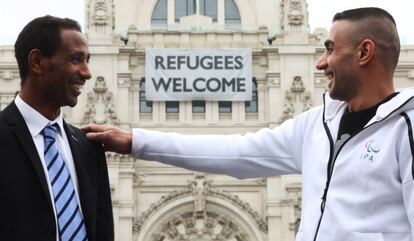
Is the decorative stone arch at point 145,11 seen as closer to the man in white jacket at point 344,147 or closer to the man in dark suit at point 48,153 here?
the man in white jacket at point 344,147

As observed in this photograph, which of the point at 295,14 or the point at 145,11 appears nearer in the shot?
the point at 295,14

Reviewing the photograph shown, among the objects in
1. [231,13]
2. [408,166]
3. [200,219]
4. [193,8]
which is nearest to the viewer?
[408,166]

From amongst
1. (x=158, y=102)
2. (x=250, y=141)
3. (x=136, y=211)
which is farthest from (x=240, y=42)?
(x=250, y=141)

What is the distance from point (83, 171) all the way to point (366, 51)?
1.92 metres

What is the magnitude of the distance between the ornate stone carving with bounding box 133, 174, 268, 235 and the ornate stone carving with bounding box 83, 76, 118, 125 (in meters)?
4.45

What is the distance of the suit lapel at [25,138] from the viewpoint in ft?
17.6

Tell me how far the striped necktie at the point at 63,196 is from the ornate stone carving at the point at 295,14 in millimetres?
39029

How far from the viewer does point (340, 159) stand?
5285mm

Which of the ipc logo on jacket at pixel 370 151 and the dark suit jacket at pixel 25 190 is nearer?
the ipc logo on jacket at pixel 370 151

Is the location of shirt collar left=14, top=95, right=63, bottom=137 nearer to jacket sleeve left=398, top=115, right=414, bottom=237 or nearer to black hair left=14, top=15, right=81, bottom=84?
black hair left=14, top=15, right=81, bottom=84

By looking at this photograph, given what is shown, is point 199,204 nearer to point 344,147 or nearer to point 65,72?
point 65,72

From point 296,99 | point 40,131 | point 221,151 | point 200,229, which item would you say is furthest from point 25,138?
point 296,99

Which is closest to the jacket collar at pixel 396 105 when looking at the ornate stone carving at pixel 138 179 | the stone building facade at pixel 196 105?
the stone building facade at pixel 196 105

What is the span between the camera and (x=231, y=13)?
4631cm
